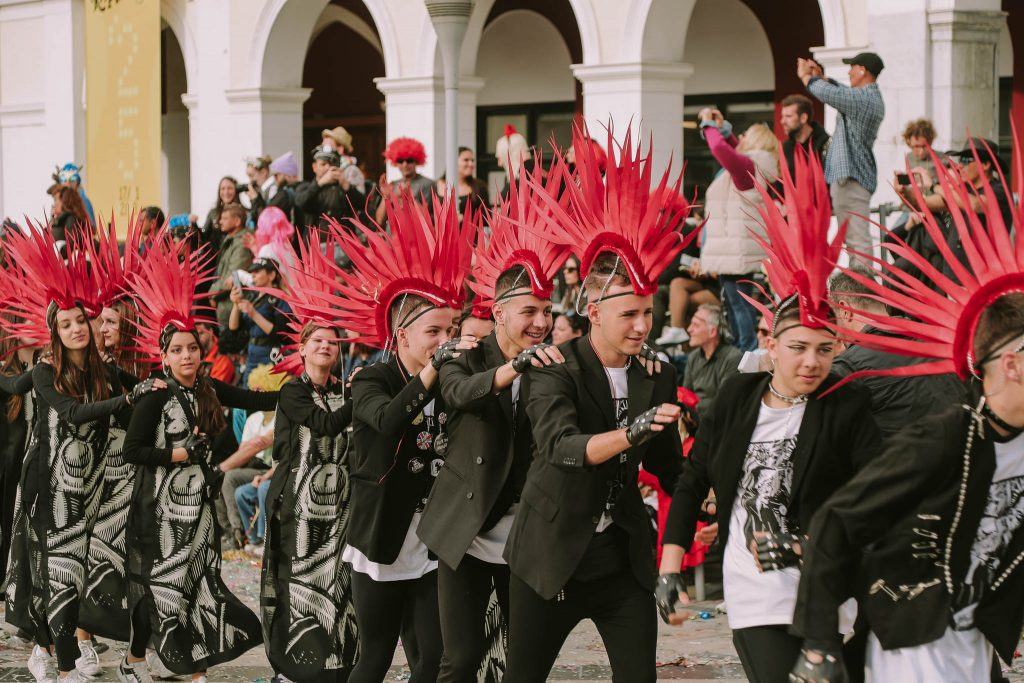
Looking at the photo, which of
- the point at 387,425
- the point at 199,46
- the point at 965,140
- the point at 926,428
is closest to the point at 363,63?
the point at 199,46

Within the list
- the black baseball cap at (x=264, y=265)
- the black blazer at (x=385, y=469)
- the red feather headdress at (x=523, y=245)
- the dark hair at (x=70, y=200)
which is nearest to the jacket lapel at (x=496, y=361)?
the red feather headdress at (x=523, y=245)

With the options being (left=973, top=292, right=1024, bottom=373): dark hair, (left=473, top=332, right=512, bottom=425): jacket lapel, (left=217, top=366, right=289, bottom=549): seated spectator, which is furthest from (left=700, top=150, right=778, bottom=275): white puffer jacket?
(left=973, top=292, right=1024, bottom=373): dark hair

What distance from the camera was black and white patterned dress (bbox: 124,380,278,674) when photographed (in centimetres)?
739

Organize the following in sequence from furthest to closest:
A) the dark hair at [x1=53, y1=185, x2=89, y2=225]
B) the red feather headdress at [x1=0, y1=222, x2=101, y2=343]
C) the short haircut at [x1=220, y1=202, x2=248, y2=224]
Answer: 1. the short haircut at [x1=220, y1=202, x2=248, y2=224]
2. the dark hair at [x1=53, y1=185, x2=89, y2=225]
3. the red feather headdress at [x1=0, y1=222, x2=101, y2=343]

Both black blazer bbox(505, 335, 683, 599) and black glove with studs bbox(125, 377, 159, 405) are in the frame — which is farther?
black glove with studs bbox(125, 377, 159, 405)

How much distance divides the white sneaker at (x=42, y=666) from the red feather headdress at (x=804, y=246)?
14.7ft

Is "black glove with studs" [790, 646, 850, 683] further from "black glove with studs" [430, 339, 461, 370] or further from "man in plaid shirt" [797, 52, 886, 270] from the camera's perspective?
"man in plaid shirt" [797, 52, 886, 270]

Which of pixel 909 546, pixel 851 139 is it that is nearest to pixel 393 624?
pixel 909 546

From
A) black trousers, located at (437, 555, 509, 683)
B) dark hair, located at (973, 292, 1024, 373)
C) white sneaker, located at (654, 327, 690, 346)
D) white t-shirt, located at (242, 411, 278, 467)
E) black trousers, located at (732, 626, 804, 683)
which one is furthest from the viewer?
white sneaker, located at (654, 327, 690, 346)

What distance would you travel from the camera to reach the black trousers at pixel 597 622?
5059 millimetres

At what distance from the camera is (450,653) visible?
18.2 feet

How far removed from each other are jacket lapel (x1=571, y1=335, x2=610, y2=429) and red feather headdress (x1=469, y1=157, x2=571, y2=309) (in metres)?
0.59

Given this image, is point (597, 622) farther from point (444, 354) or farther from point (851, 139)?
point (851, 139)

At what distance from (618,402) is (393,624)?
152 cm
